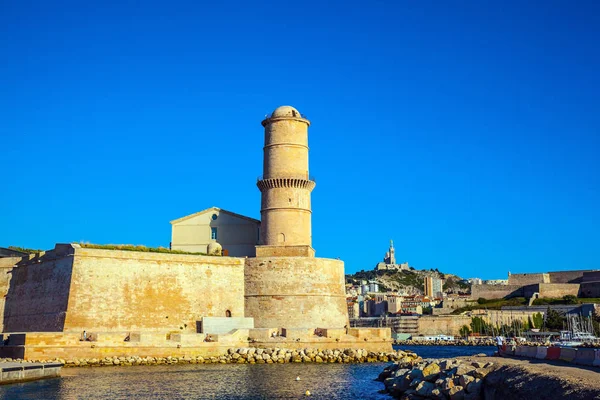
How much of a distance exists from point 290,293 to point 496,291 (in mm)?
39658

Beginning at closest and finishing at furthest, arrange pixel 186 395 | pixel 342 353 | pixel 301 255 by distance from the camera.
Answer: pixel 186 395 < pixel 342 353 < pixel 301 255

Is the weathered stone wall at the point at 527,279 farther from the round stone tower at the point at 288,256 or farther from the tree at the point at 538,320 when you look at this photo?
the round stone tower at the point at 288,256

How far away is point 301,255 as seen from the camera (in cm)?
2923

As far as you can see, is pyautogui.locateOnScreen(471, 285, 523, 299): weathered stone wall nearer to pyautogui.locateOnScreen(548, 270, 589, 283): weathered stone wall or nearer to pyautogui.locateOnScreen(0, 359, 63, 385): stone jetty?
pyautogui.locateOnScreen(548, 270, 589, 283): weathered stone wall

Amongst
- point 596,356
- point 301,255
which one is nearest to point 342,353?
point 301,255

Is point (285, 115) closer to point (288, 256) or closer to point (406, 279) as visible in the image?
point (288, 256)

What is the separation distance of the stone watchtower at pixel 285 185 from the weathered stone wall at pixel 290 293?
1.39 m

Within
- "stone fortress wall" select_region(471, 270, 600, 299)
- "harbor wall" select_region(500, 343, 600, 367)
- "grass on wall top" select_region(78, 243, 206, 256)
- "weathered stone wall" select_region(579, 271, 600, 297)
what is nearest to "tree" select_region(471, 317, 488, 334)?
"stone fortress wall" select_region(471, 270, 600, 299)

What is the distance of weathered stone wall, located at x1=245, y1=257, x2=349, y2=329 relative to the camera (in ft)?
91.6

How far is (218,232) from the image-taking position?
32.2 meters

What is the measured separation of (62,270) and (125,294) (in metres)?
2.46

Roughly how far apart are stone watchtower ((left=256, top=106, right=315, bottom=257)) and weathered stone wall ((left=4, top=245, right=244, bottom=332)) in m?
2.44

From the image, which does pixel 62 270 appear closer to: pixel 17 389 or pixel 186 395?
pixel 17 389

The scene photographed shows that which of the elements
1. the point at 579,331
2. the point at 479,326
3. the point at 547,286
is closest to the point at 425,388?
the point at 579,331
